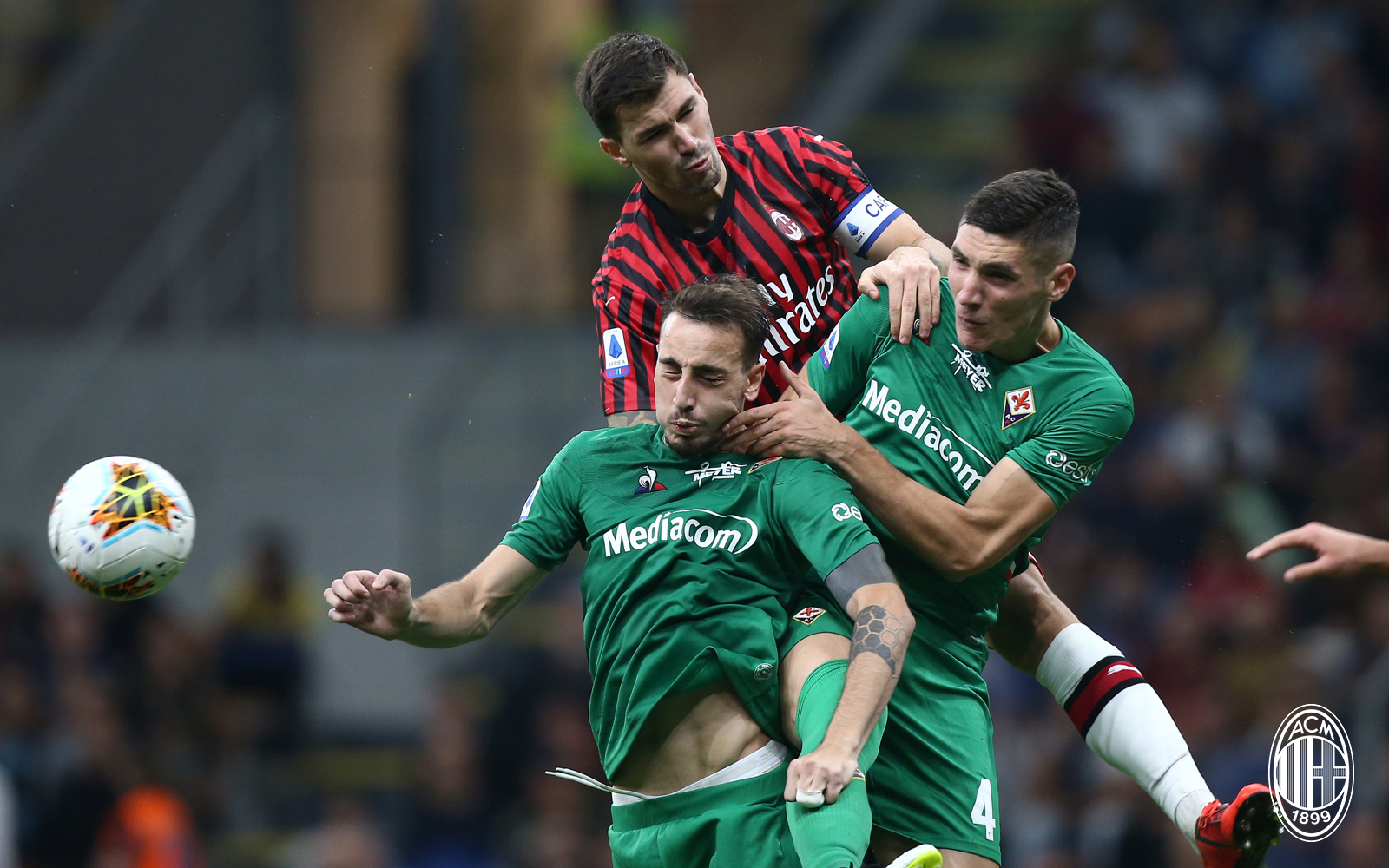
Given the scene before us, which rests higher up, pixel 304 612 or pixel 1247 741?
pixel 304 612

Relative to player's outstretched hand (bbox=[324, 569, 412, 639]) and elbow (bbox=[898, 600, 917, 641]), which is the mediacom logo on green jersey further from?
player's outstretched hand (bbox=[324, 569, 412, 639])

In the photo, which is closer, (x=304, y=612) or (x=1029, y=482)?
(x=1029, y=482)

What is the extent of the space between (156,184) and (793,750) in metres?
11.8

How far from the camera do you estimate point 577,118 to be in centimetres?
1379

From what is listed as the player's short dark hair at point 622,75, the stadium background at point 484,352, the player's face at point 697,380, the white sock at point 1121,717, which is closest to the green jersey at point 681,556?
the player's face at point 697,380

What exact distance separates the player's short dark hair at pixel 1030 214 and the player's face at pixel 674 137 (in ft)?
2.52

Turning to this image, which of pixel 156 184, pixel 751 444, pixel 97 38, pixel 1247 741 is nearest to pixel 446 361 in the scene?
pixel 156 184

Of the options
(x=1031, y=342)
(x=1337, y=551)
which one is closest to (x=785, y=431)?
(x=1031, y=342)

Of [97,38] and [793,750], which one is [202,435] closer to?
[97,38]

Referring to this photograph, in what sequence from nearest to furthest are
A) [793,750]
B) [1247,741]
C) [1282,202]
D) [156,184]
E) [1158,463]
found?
1. [793,750]
2. [1247,741]
3. [1158,463]
4. [1282,202]
5. [156,184]

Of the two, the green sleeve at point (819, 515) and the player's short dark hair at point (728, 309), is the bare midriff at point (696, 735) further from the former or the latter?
the player's short dark hair at point (728, 309)

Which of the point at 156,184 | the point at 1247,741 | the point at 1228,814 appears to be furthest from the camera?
the point at 156,184

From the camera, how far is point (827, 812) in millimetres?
4270

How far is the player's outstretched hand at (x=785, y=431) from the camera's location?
4770mm
